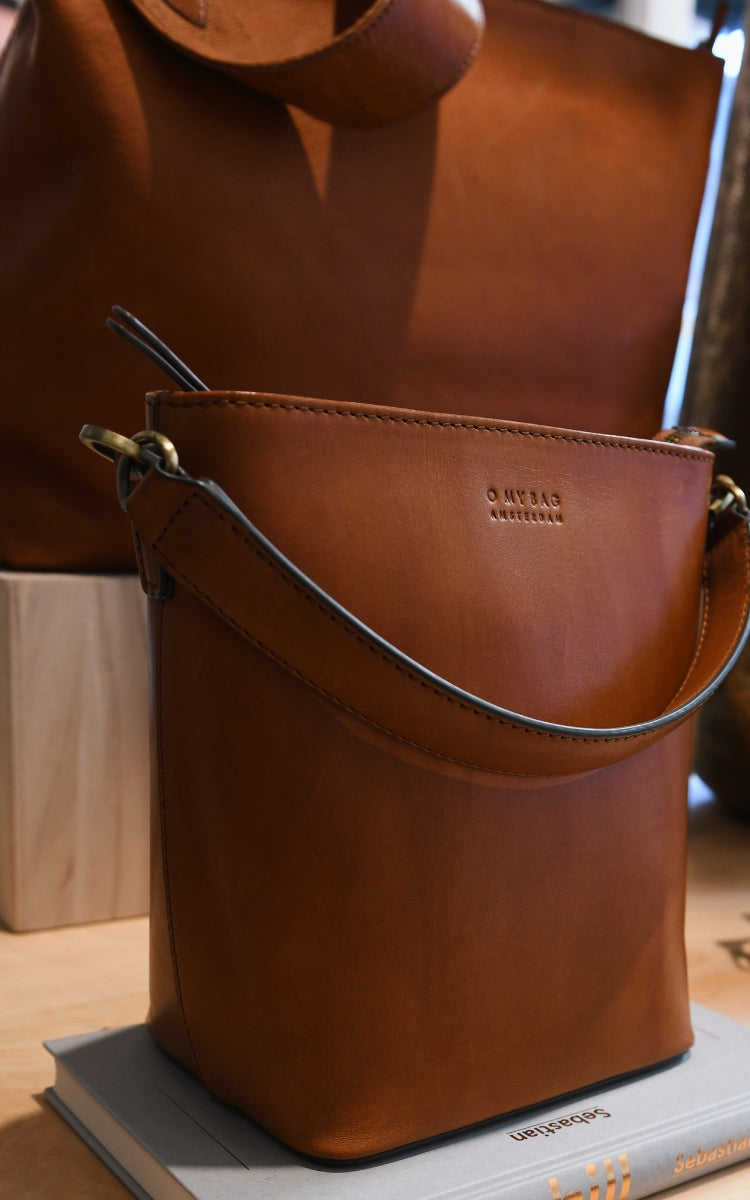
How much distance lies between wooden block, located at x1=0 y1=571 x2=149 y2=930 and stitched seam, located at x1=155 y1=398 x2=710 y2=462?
343mm

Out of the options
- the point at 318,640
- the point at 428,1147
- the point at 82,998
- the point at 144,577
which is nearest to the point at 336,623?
the point at 318,640

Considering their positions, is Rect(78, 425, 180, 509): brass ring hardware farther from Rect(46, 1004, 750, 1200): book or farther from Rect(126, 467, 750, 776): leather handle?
Rect(46, 1004, 750, 1200): book

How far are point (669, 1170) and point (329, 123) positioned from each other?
25.1 inches

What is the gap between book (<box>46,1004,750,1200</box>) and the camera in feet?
1.54

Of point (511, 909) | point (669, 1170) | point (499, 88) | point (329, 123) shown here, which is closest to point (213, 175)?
point (329, 123)

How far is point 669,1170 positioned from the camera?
0.52 meters

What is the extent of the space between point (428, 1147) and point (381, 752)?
177mm

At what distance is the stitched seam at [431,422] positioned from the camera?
0.46 m

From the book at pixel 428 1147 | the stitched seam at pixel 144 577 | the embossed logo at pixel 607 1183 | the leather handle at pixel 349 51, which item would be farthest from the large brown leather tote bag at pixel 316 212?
the embossed logo at pixel 607 1183

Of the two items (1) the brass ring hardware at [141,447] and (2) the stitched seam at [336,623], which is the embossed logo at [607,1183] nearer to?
(2) the stitched seam at [336,623]

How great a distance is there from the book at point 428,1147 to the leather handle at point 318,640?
0.54ft

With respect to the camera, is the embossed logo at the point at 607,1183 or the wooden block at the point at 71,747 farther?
the wooden block at the point at 71,747

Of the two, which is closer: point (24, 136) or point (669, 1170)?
point (669, 1170)

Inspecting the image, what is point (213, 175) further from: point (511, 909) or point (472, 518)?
point (511, 909)
